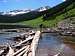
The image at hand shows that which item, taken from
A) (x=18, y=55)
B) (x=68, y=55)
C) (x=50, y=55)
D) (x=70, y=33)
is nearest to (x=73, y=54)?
(x=68, y=55)

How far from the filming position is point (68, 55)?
116 feet

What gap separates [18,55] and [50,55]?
8293mm

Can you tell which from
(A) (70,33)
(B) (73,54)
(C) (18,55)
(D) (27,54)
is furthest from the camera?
(A) (70,33)

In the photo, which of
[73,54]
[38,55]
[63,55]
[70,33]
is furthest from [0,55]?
[70,33]

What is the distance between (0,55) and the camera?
27656mm

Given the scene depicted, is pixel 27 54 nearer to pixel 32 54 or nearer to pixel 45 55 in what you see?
pixel 32 54

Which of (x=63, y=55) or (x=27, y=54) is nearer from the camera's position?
(x=27, y=54)

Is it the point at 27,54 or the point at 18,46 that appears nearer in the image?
the point at 27,54

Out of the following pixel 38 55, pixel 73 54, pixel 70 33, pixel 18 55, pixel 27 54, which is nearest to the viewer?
pixel 18 55

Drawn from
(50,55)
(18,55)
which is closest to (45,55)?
(50,55)

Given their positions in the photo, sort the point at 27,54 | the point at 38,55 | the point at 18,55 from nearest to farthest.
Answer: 1. the point at 18,55
2. the point at 27,54
3. the point at 38,55

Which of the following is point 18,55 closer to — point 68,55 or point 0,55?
point 0,55

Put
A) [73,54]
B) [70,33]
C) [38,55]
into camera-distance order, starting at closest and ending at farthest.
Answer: [38,55] < [73,54] < [70,33]

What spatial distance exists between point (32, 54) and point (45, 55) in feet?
20.9
